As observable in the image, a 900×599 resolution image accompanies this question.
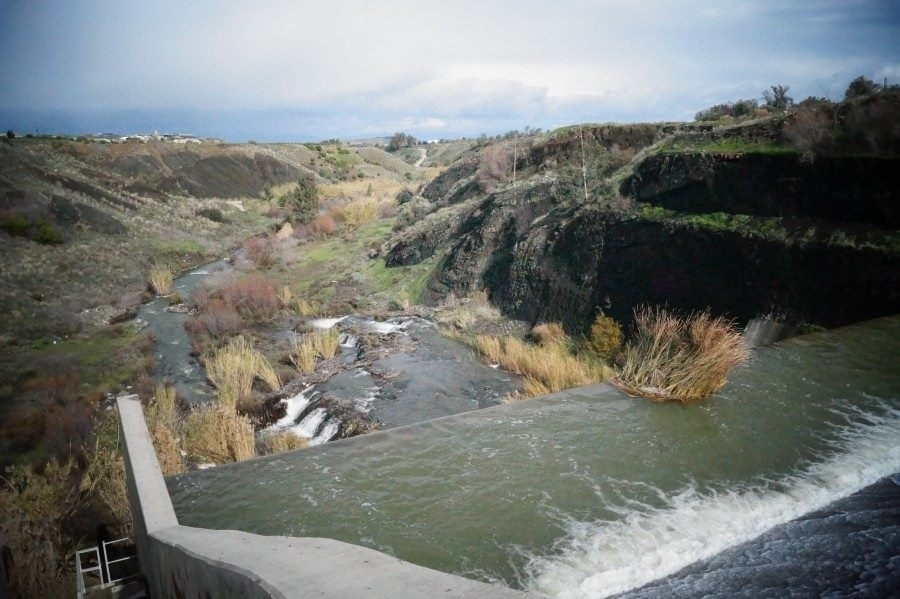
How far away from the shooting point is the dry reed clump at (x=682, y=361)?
7324mm

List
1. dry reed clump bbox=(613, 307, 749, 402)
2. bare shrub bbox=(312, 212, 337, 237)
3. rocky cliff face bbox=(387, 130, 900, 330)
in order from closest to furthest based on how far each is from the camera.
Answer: dry reed clump bbox=(613, 307, 749, 402) < rocky cliff face bbox=(387, 130, 900, 330) < bare shrub bbox=(312, 212, 337, 237)

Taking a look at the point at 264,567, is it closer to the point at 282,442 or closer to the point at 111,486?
the point at 111,486

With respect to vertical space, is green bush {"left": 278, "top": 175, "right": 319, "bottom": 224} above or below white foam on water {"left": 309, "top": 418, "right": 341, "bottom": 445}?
above

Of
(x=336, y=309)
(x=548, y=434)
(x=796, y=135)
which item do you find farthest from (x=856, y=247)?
(x=336, y=309)

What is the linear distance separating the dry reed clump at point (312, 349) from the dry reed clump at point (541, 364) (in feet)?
11.3

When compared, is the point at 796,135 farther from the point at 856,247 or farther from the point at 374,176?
the point at 374,176

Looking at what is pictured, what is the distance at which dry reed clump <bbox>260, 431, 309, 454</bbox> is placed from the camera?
800 centimetres

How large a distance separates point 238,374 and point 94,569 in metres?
6.11

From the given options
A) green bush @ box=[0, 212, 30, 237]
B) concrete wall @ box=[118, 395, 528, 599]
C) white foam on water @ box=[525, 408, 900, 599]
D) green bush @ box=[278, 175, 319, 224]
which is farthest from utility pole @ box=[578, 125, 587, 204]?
green bush @ box=[0, 212, 30, 237]

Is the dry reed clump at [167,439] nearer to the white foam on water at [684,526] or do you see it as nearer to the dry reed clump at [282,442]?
the dry reed clump at [282,442]

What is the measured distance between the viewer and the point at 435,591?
A: 7.52 ft

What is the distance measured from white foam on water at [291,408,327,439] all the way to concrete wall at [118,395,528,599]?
164 inches

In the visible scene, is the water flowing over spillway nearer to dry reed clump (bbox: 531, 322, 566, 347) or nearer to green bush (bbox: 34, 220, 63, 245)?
dry reed clump (bbox: 531, 322, 566, 347)

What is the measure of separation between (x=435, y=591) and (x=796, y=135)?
40.7 feet
